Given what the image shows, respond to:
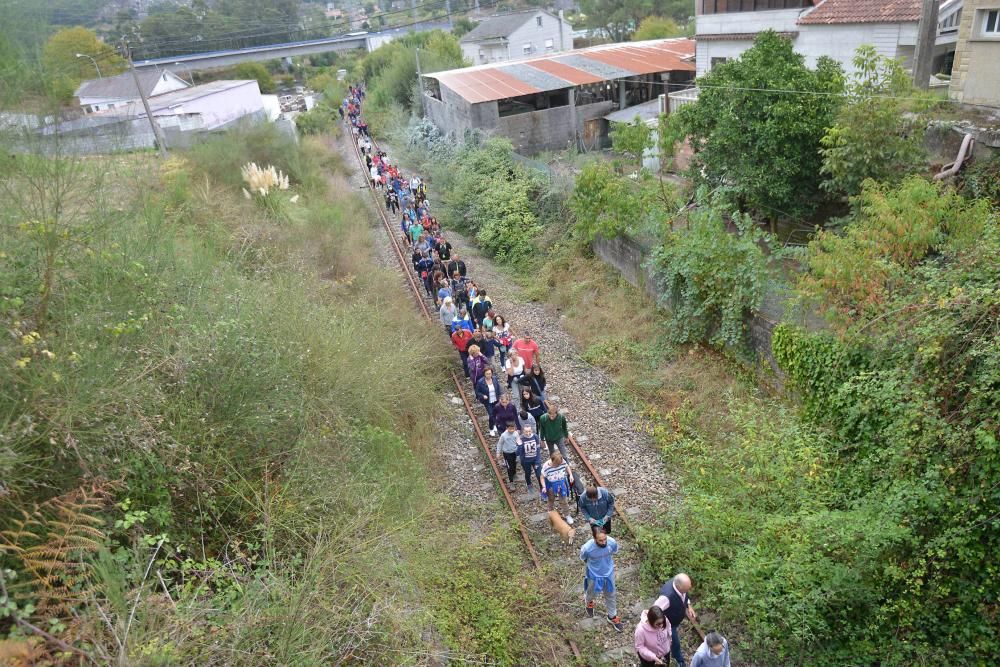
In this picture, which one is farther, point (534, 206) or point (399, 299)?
point (534, 206)

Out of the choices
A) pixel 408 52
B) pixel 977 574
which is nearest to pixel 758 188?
pixel 977 574

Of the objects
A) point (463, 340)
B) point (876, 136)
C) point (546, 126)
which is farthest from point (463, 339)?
point (546, 126)

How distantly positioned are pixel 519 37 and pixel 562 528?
4959 cm

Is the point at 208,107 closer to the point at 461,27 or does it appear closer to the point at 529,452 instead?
the point at 529,452

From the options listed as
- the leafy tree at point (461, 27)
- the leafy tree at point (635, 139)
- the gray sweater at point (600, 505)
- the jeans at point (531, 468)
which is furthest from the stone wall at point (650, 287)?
the leafy tree at point (461, 27)

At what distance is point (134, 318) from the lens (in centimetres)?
550

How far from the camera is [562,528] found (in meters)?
7.48

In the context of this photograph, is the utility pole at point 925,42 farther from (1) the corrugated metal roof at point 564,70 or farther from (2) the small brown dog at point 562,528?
(1) the corrugated metal roof at point 564,70

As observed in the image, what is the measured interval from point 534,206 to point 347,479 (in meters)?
14.1

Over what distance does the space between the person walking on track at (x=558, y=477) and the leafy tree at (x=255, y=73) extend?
61223 mm

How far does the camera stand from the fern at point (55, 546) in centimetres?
370

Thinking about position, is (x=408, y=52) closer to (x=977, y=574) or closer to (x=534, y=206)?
(x=534, y=206)

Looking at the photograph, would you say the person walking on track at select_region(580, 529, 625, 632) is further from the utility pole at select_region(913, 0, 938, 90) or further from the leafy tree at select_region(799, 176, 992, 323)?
the utility pole at select_region(913, 0, 938, 90)

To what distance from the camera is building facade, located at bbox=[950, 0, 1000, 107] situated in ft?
37.5
